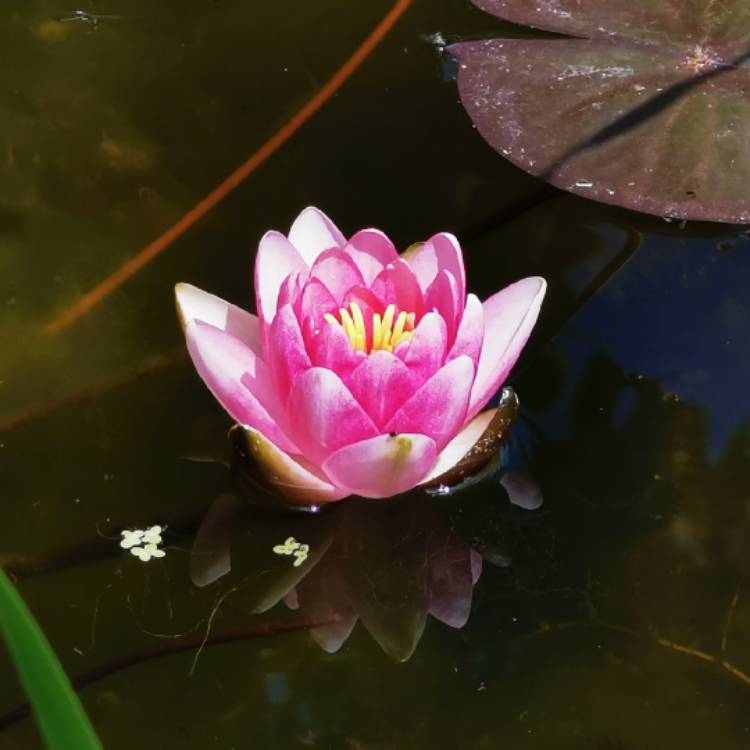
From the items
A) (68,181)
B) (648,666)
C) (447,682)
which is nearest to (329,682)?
(447,682)

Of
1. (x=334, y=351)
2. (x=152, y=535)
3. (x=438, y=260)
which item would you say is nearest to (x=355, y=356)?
(x=334, y=351)

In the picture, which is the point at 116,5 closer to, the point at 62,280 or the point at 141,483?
the point at 62,280

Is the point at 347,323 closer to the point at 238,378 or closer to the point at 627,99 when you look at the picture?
the point at 238,378

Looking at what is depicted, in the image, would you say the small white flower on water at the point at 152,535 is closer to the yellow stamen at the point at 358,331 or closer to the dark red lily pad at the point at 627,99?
the yellow stamen at the point at 358,331

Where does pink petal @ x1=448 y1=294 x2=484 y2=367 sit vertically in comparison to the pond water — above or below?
above

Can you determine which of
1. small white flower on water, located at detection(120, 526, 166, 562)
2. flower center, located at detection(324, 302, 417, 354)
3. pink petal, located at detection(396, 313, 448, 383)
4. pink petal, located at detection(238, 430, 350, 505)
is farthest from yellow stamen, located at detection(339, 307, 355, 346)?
small white flower on water, located at detection(120, 526, 166, 562)

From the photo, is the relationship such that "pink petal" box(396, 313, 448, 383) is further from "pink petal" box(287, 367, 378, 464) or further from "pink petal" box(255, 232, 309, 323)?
"pink petal" box(255, 232, 309, 323)
